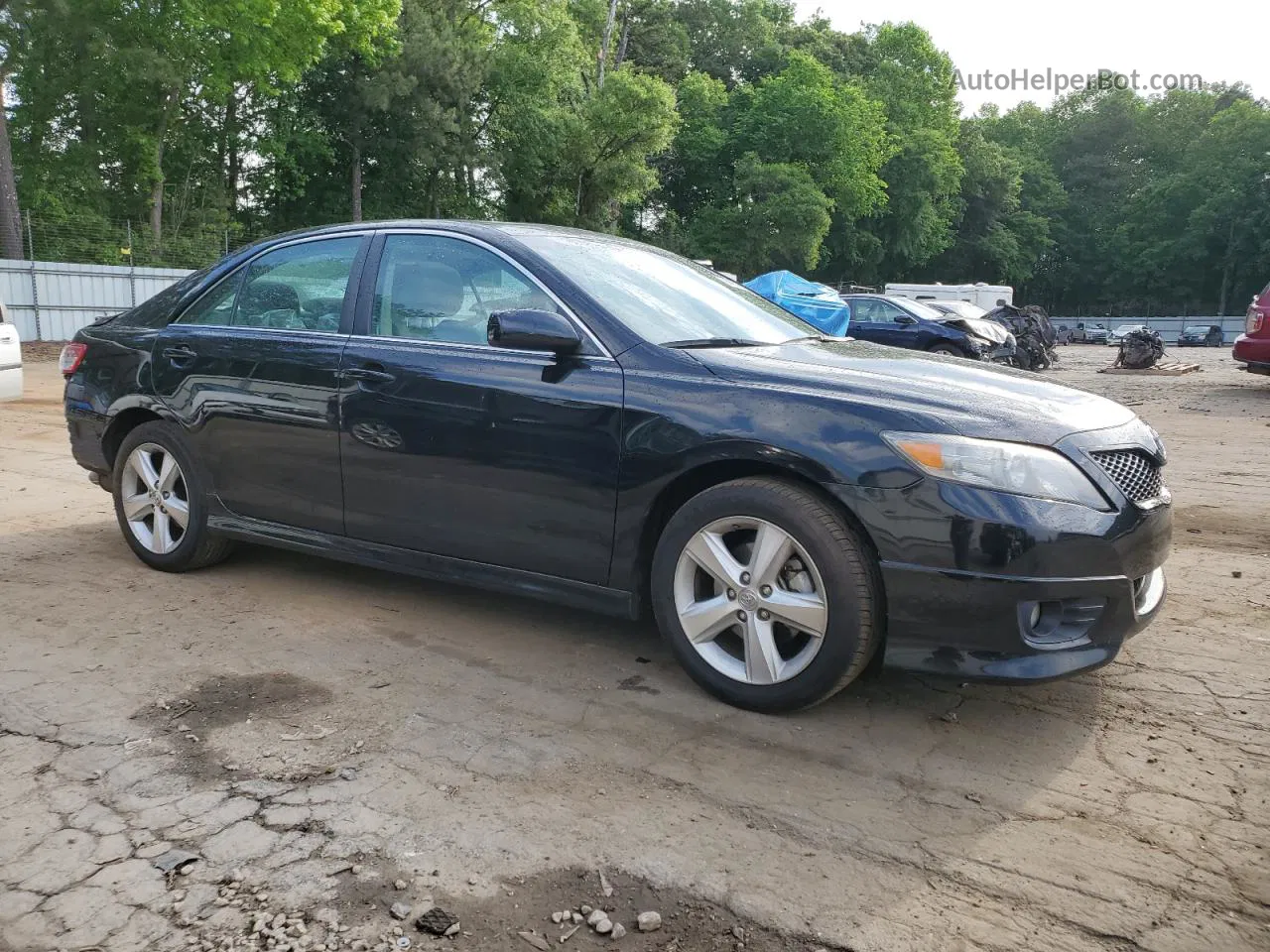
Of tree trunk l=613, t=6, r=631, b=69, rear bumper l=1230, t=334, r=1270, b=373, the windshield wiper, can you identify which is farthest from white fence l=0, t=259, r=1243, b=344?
tree trunk l=613, t=6, r=631, b=69

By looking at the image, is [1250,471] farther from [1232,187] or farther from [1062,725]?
[1232,187]

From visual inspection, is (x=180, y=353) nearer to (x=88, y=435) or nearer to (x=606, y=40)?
(x=88, y=435)

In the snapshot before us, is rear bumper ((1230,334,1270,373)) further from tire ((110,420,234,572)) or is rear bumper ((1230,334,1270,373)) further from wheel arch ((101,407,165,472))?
wheel arch ((101,407,165,472))

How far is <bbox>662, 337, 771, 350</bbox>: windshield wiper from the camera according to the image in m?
3.62

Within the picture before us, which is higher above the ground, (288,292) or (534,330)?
(288,292)

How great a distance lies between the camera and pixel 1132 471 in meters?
3.21

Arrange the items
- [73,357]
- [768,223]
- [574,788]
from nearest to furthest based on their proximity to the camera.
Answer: [574,788], [73,357], [768,223]

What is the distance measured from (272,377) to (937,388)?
274 centimetres

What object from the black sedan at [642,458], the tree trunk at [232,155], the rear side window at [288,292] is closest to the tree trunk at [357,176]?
the tree trunk at [232,155]

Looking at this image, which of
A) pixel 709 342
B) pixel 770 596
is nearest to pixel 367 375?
pixel 709 342

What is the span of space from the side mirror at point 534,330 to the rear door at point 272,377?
95 centimetres

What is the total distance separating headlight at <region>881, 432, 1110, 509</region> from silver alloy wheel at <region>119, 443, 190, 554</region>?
3410mm

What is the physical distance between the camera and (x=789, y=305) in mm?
15227

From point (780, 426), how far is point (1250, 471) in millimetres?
6704
